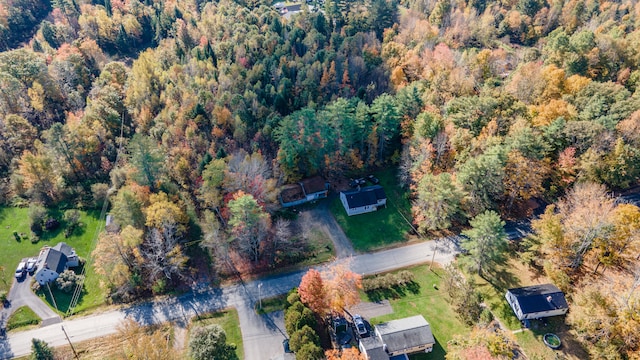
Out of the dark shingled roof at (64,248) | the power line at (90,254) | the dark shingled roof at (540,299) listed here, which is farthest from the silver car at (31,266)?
the dark shingled roof at (540,299)

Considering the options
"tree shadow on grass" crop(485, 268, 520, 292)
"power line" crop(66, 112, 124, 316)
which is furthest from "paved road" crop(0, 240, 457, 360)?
"tree shadow on grass" crop(485, 268, 520, 292)

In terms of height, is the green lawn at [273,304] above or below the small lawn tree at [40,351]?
below

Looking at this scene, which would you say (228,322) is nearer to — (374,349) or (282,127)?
(374,349)

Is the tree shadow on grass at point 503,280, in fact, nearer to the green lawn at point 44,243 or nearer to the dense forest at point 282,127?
the dense forest at point 282,127

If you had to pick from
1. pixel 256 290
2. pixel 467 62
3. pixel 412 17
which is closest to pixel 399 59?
pixel 467 62

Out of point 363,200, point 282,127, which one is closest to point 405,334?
point 363,200
